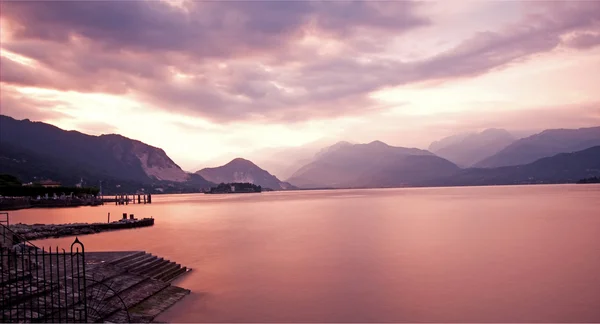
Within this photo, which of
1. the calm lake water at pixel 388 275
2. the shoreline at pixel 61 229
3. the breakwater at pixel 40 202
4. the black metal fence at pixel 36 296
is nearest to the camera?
the black metal fence at pixel 36 296

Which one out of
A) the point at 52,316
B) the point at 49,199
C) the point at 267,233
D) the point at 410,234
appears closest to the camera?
the point at 52,316

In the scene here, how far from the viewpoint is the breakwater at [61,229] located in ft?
166

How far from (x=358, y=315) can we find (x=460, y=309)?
4.73 meters

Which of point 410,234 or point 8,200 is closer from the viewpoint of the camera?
point 410,234

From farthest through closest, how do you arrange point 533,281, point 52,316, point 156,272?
point 533,281 → point 156,272 → point 52,316

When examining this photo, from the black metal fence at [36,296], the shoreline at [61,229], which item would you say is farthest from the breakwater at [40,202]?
the black metal fence at [36,296]

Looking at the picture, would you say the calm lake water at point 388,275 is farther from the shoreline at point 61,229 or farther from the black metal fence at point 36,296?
the shoreline at point 61,229

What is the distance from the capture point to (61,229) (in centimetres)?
5619

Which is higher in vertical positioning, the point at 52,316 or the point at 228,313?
the point at 52,316

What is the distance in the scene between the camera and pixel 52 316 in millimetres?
13523

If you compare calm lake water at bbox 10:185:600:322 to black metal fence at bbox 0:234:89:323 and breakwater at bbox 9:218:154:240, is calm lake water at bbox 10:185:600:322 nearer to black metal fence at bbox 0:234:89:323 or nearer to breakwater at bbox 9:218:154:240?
black metal fence at bbox 0:234:89:323

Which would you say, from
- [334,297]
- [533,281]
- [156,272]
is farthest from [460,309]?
[156,272]

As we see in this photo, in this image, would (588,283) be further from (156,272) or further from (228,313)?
(156,272)

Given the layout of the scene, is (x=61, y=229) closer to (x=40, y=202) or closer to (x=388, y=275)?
(x=388, y=275)
